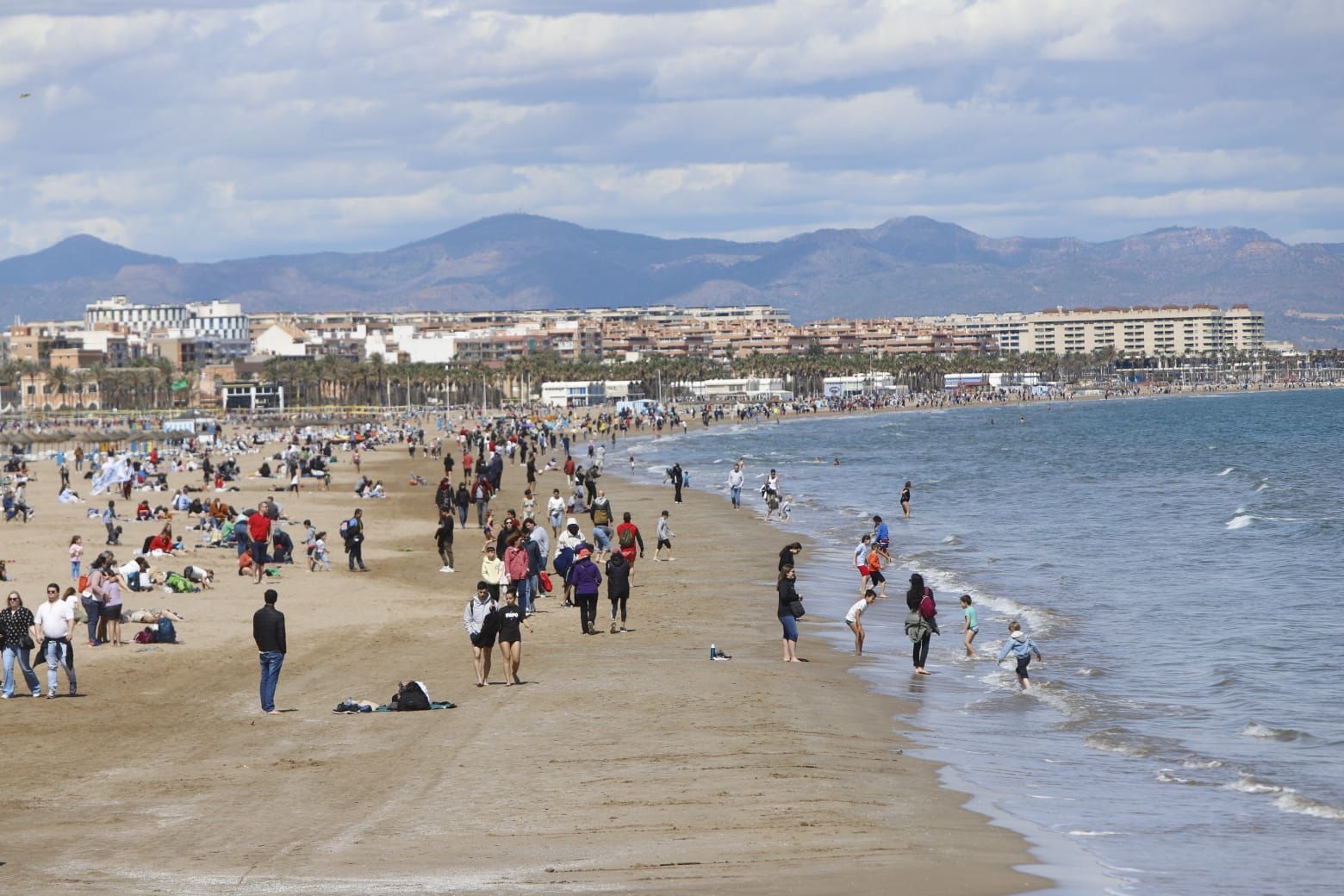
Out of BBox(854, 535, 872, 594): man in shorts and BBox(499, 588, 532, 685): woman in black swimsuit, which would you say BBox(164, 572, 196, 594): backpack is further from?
BBox(854, 535, 872, 594): man in shorts

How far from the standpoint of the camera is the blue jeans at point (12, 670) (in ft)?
53.8

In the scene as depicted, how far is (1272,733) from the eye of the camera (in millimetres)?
15953

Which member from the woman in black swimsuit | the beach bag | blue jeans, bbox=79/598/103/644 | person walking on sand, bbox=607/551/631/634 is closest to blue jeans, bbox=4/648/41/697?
blue jeans, bbox=79/598/103/644

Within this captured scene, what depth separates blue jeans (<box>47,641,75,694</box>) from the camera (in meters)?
16.6

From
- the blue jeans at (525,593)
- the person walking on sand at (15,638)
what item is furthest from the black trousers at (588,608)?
the person walking on sand at (15,638)

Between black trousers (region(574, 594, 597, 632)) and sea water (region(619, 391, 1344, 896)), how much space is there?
10.8ft

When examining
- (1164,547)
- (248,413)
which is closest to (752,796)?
(1164,547)

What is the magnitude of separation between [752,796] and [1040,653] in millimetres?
9444

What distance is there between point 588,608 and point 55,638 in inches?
278

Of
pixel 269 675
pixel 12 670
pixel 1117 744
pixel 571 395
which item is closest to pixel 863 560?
pixel 1117 744

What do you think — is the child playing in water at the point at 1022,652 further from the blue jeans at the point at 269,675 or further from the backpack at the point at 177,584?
the backpack at the point at 177,584

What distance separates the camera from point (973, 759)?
48.1ft

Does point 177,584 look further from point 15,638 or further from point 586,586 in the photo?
point 15,638

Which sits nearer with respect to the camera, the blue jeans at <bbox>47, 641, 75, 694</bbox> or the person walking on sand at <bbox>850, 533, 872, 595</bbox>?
the blue jeans at <bbox>47, 641, 75, 694</bbox>
